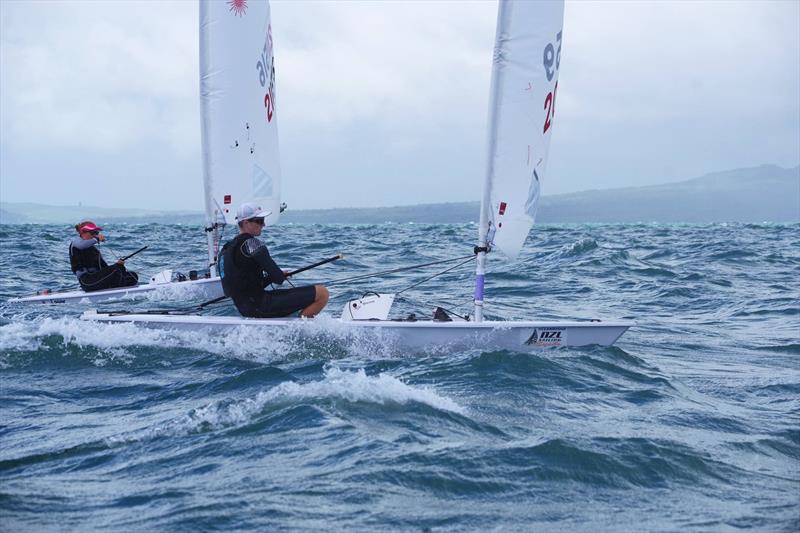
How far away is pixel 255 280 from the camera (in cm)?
851

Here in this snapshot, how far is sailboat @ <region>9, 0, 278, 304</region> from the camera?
12594 mm

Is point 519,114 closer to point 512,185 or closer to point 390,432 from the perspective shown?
point 512,185

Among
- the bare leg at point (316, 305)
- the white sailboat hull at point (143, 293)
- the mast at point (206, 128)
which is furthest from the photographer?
the mast at point (206, 128)

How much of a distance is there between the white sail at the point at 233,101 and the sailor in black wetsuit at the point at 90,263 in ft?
5.56

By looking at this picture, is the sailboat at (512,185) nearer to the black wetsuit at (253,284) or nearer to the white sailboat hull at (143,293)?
the black wetsuit at (253,284)

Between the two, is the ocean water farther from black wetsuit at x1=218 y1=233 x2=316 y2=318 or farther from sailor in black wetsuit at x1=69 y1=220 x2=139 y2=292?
sailor in black wetsuit at x1=69 y1=220 x2=139 y2=292

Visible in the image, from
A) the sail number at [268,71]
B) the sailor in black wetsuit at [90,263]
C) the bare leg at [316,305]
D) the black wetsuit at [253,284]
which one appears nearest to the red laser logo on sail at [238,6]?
the sail number at [268,71]

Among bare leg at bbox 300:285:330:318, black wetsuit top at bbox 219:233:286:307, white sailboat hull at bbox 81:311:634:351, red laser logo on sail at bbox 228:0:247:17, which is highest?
red laser logo on sail at bbox 228:0:247:17

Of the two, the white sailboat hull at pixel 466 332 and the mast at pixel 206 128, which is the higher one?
the mast at pixel 206 128

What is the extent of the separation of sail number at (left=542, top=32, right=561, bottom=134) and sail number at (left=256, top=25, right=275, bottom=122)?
6.51 metres

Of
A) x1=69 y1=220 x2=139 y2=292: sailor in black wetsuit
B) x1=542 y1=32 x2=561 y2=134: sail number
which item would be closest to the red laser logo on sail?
x1=69 y1=220 x2=139 y2=292: sailor in black wetsuit

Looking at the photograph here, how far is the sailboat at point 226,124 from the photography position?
1259 centimetres

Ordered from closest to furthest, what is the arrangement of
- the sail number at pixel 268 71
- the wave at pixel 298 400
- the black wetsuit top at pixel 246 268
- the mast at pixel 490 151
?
the wave at pixel 298 400, the mast at pixel 490 151, the black wetsuit top at pixel 246 268, the sail number at pixel 268 71

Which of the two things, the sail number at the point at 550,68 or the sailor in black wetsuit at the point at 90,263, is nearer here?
the sail number at the point at 550,68
